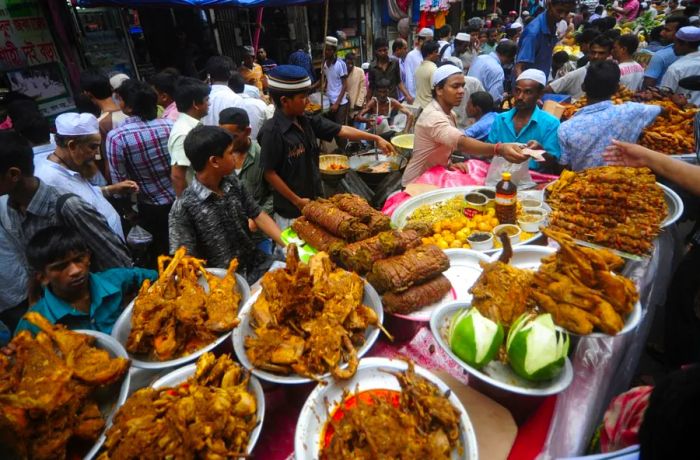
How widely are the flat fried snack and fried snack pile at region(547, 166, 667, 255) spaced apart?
52.1 inches

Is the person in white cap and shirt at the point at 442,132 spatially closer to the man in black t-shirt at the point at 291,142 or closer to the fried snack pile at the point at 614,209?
the man in black t-shirt at the point at 291,142

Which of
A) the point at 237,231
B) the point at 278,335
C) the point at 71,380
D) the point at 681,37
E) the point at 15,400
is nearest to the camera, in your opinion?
the point at 15,400

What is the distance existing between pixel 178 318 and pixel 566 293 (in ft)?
6.61

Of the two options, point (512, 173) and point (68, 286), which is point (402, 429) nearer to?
point (68, 286)

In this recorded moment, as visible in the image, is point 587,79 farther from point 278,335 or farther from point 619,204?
point 278,335

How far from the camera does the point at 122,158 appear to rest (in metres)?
4.36

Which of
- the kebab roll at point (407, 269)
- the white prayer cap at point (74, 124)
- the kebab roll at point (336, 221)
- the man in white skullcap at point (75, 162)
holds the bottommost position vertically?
the kebab roll at point (407, 269)

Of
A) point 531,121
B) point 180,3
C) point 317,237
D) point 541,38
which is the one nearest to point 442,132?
point 531,121

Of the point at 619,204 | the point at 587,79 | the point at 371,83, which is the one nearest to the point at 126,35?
the point at 371,83

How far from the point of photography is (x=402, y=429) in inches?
57.3

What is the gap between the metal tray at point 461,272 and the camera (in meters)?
2.32

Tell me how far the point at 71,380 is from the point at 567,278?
2393mm

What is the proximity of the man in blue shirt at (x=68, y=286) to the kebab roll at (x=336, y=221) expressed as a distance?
4.69ft

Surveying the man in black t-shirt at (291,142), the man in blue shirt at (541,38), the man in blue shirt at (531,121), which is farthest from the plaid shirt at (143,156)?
the man in blue shirt at (541,38)
